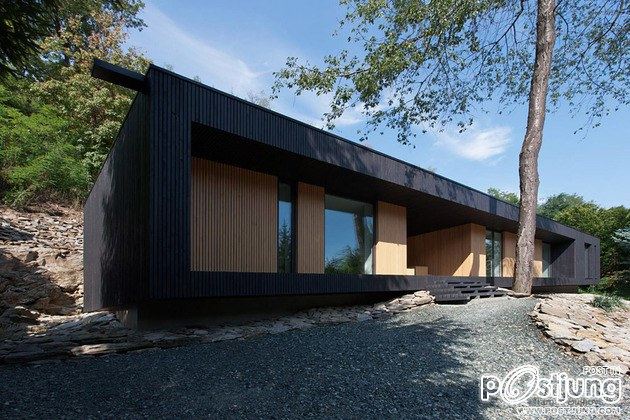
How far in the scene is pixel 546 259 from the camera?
65.4 feet

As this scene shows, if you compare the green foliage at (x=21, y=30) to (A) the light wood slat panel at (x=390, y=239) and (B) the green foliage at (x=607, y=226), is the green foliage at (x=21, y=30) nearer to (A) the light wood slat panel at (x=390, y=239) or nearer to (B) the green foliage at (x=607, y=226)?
(A) the light wood slat panel at (x=390, y=239)

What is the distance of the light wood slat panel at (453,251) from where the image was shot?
14742mm

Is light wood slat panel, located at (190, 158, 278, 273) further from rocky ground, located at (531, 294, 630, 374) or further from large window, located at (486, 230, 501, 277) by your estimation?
large window, located at (486, 230, 501, 277)

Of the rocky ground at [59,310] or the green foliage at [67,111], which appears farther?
the green foliage at [67,111]

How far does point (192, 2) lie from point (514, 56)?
10.1m

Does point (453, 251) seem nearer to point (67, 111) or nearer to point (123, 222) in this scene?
point (123, 222)

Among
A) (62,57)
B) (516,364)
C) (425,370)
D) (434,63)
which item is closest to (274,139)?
(425,370)

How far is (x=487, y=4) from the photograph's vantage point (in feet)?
37.0

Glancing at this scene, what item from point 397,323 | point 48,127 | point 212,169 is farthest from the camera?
point 48,127

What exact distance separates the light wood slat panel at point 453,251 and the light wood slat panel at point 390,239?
4.01 meters

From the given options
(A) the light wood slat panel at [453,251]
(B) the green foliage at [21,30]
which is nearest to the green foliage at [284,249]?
(B) the green foliage at [21,30]

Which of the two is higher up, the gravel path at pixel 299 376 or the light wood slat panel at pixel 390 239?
the light wood slat panel at pixel 390 239

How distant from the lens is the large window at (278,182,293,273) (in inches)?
341

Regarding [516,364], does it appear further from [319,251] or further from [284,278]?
[319,251]
